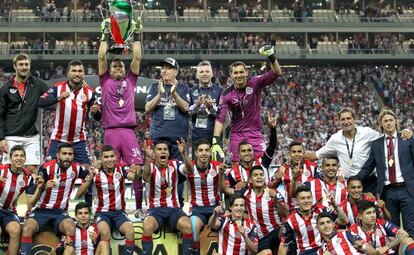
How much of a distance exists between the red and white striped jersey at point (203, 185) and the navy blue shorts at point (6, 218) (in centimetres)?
218

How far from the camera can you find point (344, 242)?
7480 mm

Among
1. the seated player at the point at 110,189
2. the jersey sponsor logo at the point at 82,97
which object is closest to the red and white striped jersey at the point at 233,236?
the seated player at the point at 110,189

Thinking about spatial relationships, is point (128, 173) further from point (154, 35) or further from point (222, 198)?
point (154, 35)

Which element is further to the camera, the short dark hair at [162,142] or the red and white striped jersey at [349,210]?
the short dark hair at [162,142]

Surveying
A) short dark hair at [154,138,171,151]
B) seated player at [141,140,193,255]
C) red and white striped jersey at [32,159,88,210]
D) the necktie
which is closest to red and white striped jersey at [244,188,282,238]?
seated player at [141,140,193,255]

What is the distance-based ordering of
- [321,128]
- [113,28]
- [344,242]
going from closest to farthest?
[344,242]
[113,28]
[321,128]

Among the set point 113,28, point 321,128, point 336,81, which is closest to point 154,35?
point 336,81

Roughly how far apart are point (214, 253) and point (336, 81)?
103 ft

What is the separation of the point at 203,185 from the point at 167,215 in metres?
0.62

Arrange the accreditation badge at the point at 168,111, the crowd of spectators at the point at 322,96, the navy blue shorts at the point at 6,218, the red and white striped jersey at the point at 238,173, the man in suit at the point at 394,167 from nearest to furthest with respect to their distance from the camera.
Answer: the navy blue shorts at the point at 6,218 < the man in suit at the point at 394,167 < the red and white striped jersey at the point at 238,173 < the accreditation badge at the point at 168,111 < the crowd of spectators at the point at 322,96

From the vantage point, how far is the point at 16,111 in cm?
842

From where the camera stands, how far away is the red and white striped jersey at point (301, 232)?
25.4 feet

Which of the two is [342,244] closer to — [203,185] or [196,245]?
[196,245]

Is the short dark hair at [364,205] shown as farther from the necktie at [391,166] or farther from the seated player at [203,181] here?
the seated player at [203,181]
